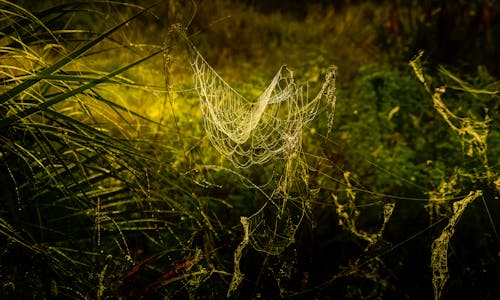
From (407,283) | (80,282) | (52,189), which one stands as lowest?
(407,283)

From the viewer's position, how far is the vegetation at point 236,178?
76.6 inches

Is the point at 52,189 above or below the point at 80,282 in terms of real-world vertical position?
above

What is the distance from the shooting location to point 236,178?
3012mm

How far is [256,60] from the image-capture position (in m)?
5.57

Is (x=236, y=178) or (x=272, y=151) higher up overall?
(x=272, y=151)

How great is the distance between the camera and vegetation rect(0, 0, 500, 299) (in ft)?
6.39

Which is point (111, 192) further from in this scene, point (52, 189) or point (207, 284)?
point (207, 284)

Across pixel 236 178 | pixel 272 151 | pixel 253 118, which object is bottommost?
pixel 236 178

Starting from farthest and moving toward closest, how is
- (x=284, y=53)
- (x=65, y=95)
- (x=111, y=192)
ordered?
(x=284, y=53) < (x=111, y=192) < (x=65, y=95)

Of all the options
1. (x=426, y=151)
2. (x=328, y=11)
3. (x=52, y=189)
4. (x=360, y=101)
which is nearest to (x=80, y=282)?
(x=52, y=189)

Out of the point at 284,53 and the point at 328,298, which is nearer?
the point at 328,298

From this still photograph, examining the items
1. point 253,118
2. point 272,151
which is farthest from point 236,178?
point 253,118

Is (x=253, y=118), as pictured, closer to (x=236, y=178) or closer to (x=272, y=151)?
(x=272, y=151)

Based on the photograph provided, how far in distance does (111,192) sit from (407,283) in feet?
4.61
